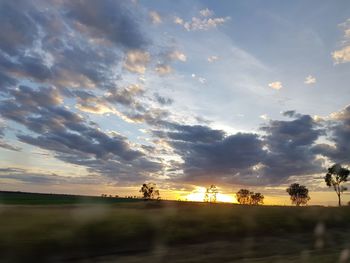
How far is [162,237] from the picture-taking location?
14102mm

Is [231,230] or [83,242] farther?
[231,230]

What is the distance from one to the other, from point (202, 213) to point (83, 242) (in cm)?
702

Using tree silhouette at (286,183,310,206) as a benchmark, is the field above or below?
below

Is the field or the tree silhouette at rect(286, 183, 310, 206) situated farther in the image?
the tree silhouette at rect(286, 183, 310, 206)

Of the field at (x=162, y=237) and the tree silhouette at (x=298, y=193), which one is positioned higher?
the tree silhouette at (x=298, y=193)

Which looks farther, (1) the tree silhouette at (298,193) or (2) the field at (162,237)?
(1) the tree silhouette at (298,193)

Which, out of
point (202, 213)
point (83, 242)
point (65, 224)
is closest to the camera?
point (83, 242)

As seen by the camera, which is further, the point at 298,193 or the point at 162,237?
the point at 298,193

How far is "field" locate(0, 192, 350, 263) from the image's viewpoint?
11539 millimetres

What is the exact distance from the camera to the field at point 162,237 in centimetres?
1154

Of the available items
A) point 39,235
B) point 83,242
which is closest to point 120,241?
point 83,242

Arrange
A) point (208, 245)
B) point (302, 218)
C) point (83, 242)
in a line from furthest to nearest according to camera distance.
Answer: point (302, 218)
point (208, 245)
point (83, 242)

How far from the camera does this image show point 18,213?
1432 centimetres

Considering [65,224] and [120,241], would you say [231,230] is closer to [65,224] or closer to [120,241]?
[120,241]
